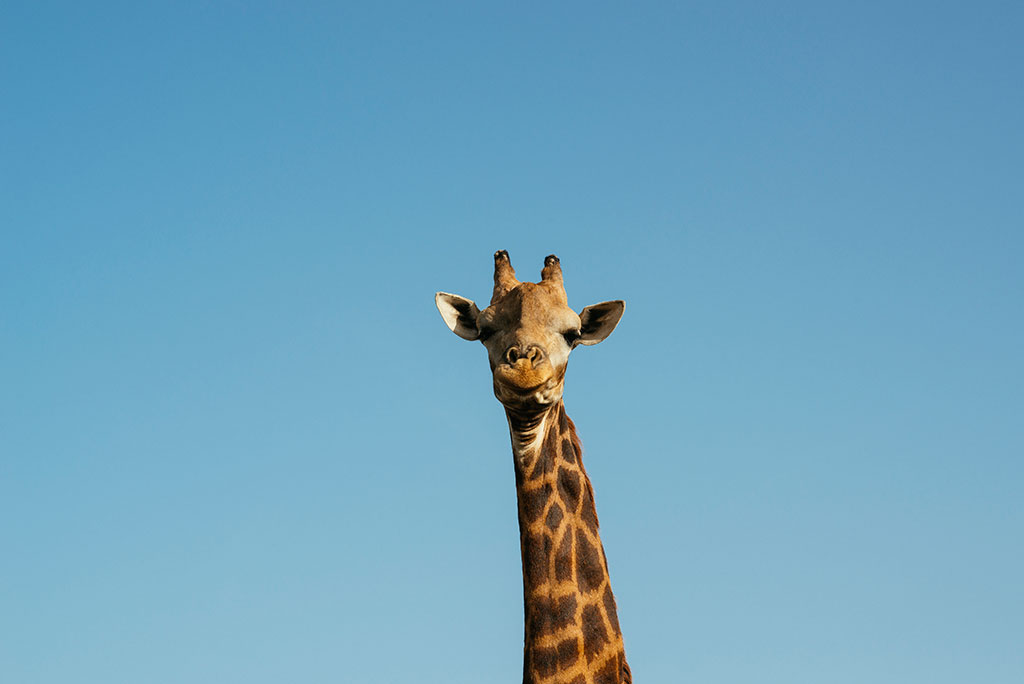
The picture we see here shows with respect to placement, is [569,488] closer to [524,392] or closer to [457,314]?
[524,392]

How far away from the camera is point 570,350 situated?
11789 millimetres

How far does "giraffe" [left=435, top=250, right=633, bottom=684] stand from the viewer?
35.4 ft

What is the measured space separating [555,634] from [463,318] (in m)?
3.60

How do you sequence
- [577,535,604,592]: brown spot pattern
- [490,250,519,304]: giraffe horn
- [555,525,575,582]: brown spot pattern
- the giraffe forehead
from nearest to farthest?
[555,525,575,582]: brown spot pattern, [577,535,604,592]: brown spot pattern, the giraffe forehead, [490,250,519,304]: giraffe horn

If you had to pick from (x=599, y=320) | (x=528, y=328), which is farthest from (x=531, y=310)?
(x=599, y=320)

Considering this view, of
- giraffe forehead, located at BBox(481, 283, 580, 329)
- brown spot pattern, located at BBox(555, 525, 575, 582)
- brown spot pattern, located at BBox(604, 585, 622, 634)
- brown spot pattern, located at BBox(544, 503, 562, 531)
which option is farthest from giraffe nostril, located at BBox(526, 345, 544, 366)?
brown spot pattern, located at BBox(604, 585, 622, 634)

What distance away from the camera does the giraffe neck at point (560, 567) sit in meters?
10.8

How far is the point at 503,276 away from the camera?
1250 centimetres

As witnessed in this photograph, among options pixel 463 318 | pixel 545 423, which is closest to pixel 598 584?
pixel 545 423

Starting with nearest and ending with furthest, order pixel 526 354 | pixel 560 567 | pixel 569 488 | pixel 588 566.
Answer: pixel 526 354 → pixel 560 567 → pixel 588 566 → pixel 569 488

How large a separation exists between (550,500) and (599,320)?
2.09 metres

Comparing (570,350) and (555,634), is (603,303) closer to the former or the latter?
(570,350)

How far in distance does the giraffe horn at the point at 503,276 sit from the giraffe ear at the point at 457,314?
41 cm

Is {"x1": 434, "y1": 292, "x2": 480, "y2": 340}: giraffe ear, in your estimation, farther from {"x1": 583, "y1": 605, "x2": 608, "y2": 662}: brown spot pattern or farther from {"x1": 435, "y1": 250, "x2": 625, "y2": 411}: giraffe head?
{"x1": 583, "y1": 605, "x2": 608, "y2": 662}: brown spot pattern
